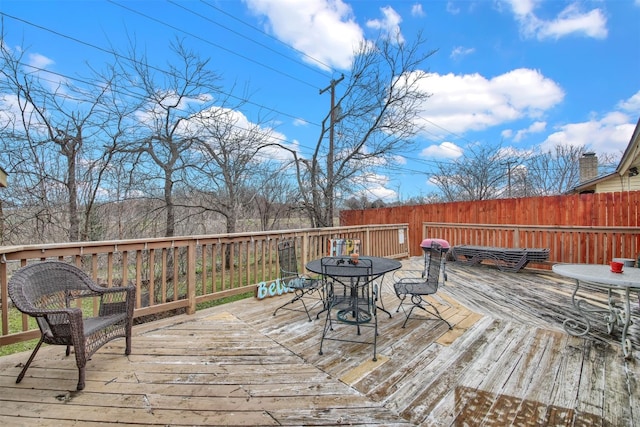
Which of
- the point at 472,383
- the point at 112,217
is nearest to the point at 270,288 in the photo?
the point at 472,383

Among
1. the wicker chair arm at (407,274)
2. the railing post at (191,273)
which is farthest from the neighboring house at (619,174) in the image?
the railing post at (191,273)

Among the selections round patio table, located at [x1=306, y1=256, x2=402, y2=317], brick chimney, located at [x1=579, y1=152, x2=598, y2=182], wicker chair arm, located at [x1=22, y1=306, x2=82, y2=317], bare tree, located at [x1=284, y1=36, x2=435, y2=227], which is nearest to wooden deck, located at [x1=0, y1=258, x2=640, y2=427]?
wicker chair arm, located at [x1=22, y1=306, x2=82, y2=317]

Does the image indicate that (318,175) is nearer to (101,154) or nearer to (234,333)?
(101,154)

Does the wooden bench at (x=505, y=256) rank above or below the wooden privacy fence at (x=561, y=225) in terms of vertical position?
below

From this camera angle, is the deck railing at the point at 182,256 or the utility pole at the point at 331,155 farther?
the utility pole at the point at 331,155

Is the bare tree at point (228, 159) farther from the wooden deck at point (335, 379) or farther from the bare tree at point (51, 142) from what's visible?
the wooden deck at point (335, 379)

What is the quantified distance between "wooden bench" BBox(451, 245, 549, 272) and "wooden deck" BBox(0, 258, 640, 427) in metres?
3.10

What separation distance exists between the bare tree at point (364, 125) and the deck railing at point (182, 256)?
3.01m

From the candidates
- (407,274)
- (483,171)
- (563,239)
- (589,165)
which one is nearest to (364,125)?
(407,274)

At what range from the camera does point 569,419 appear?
1736mm

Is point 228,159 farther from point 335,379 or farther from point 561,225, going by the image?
point 561,225

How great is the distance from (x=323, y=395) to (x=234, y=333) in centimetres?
145

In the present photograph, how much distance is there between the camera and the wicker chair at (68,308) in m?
2.05

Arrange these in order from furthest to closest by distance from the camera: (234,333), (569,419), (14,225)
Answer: (14,225) < (234,333) < (569,419)
